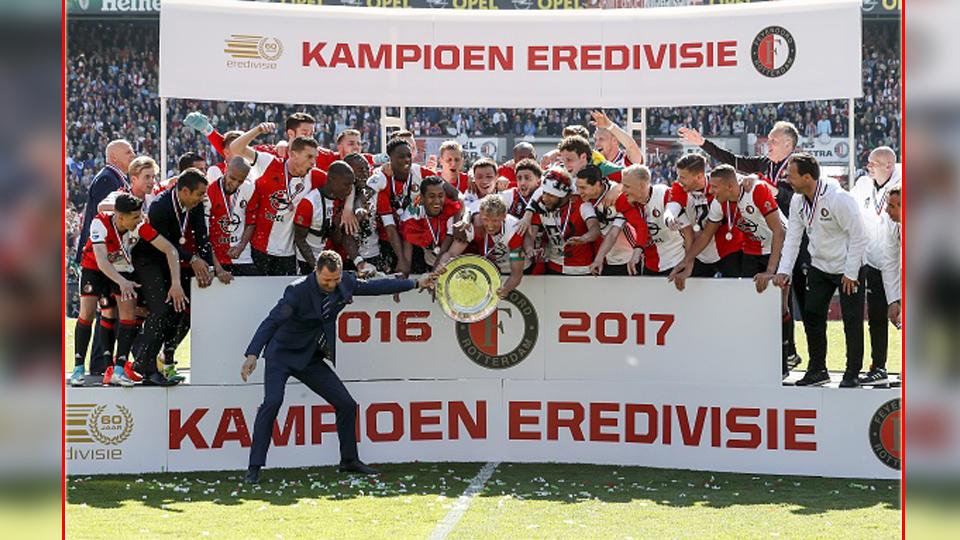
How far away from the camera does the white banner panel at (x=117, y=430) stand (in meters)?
8.78

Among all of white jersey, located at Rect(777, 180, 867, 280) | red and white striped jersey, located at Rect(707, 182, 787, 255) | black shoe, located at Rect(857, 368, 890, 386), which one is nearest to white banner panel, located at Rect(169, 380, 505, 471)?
red and white striped jersey, located at Rect(707, 182, 787, 255)

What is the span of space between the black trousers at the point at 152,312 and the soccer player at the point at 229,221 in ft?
1.57

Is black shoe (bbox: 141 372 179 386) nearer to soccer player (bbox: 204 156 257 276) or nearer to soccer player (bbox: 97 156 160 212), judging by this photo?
soccer player (bbox: 204 156 257 276)

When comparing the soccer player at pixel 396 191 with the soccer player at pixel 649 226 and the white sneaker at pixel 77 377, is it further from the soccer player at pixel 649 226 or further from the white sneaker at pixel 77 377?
the white sneaker at pixel 77 377

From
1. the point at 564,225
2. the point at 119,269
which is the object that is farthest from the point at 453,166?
the point at 119,269

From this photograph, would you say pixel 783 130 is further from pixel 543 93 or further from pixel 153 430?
pixel 153 430

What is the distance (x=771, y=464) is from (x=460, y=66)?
486 cm

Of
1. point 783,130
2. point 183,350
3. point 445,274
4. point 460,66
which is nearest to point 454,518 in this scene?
point 445,274

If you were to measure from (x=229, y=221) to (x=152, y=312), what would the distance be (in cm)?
97

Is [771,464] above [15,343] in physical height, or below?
below

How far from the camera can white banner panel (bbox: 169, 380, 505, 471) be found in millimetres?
8969

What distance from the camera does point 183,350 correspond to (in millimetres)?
15008

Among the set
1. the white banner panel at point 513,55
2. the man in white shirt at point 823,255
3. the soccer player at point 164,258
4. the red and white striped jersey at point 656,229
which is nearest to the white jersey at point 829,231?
the man in white shirt at point 823,255

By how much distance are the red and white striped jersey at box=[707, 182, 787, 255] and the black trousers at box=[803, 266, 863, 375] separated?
1.55 feet
